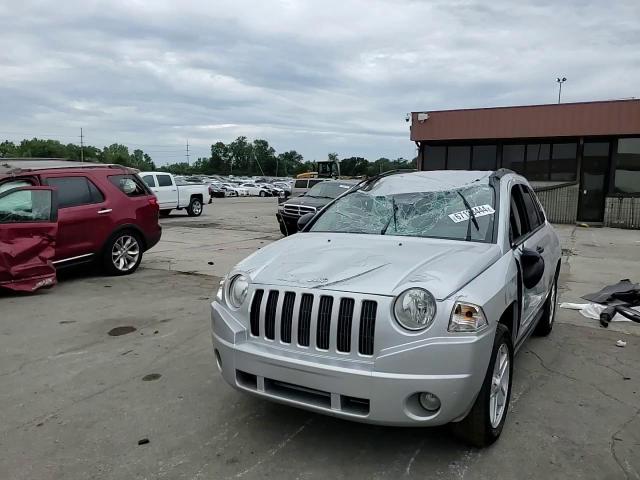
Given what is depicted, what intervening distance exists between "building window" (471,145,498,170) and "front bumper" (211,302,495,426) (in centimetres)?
2078

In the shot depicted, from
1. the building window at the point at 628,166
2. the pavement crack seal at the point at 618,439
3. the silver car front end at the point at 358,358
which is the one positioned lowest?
the pavement crack seal at the point at 618,439

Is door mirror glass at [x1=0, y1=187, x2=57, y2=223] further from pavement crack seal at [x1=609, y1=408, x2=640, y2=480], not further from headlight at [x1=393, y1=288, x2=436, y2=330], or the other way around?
pavement crack seal at [x1=609, y1=408, x2=640, y2=480]

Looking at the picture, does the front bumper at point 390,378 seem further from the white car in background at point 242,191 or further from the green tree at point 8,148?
the green tree at point 8,148

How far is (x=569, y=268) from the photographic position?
10016 millimetres

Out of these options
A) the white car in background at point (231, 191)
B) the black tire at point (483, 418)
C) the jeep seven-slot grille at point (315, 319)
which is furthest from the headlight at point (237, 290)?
the white car in background at point (231, 191)

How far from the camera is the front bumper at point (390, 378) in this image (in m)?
2.77

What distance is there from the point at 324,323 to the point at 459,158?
853 inches

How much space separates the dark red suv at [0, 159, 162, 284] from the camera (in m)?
7.23

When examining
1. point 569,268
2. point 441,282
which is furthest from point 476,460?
point 569,268

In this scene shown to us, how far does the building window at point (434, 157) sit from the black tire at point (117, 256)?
17.0 metres

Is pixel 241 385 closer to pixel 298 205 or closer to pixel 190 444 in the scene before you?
pixel 190 444

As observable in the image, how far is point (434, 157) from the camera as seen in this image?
2378cm

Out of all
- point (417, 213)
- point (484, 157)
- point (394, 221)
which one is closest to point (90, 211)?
point (394, 221)

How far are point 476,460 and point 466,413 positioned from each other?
0.36 m
